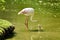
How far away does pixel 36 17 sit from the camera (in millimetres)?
4934

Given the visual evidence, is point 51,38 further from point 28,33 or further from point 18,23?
point 18,23

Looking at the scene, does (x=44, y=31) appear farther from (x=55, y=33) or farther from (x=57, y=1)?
(x=57, y=1)

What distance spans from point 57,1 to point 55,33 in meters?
2.57

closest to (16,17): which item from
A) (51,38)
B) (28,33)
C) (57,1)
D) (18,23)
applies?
(18,23)

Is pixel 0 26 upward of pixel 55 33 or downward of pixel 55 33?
upward

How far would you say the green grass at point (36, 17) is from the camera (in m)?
3.77

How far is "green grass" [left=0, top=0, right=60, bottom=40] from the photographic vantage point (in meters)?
3.77

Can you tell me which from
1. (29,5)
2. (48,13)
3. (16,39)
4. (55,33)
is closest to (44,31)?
(55,33)

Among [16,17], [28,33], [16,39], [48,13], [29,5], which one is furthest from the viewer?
[29,5]

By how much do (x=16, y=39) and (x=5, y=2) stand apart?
8.54 feet

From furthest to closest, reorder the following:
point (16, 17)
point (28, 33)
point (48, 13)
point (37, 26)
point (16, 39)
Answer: point (48, 13), point (16, 17), point (37, 26), point (28, 33), point (16, 39)

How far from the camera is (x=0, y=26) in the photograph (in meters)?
3.61

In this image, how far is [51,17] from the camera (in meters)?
4.95

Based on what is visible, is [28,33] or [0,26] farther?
[28,33]
